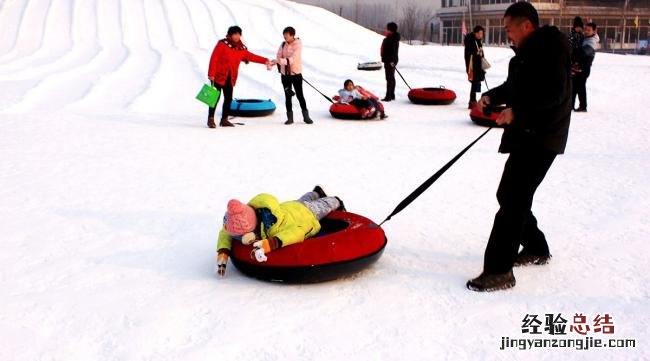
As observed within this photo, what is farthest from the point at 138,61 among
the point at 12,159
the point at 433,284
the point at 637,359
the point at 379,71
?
the point at 637,359

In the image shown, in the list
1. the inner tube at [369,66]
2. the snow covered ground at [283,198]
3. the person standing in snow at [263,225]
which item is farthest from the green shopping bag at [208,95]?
the inner tube at [369,66]

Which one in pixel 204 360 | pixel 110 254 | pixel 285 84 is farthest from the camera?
pixel 285 84

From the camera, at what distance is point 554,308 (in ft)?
10.3

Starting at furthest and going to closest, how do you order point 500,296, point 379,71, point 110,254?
point 379,71
point 110,254
point 500,296

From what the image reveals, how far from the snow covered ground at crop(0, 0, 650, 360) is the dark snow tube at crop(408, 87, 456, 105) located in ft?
0.87

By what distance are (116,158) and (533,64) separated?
4.77 m

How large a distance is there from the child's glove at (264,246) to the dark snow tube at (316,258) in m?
0.04

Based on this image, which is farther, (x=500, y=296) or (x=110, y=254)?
(x=110, y=254)

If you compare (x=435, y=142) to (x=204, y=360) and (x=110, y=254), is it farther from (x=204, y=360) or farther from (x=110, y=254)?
(x=204, y=360)

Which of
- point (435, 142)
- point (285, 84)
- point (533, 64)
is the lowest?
point (435, 142)

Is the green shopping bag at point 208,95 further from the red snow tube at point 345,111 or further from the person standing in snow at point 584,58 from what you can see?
the person standing in snow at point 584,58

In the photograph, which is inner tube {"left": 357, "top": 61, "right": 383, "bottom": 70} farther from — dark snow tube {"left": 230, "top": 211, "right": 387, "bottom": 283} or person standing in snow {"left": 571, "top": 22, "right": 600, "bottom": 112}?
dark snow tube {"left": 230, "top": 211, "right": 387, "bottom": 283}

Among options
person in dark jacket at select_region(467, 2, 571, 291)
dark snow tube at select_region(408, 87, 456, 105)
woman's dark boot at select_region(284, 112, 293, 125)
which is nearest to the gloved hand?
person in dark jacket at select_region(467, 2, 571, 291)

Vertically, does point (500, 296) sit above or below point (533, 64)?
below
